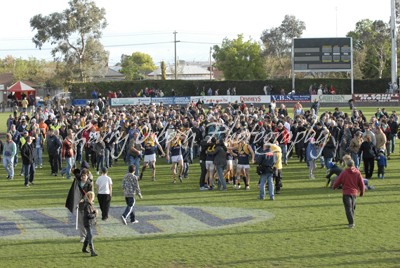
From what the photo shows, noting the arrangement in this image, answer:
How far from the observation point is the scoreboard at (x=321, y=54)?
174 ft

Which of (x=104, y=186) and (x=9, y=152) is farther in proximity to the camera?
(x=9, y=152)

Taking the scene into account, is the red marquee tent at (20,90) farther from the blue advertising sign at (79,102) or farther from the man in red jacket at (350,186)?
the man in red jacket at (350,186)

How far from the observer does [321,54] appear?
53.4 meters

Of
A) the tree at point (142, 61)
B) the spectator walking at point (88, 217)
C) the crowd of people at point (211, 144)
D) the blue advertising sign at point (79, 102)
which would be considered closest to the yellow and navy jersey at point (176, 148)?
the crowd of people at point (211, 144)

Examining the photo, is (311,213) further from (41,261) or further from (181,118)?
(181,118)

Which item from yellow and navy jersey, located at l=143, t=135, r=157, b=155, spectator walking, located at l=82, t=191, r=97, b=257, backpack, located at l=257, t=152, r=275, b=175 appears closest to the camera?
spectator walking, located at l=82, t=191, r=97, b=257

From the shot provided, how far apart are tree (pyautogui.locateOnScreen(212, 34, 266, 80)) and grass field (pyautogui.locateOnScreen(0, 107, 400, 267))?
70.7 meters

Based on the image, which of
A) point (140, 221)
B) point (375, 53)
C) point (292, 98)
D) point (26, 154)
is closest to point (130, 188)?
point (140, 221)

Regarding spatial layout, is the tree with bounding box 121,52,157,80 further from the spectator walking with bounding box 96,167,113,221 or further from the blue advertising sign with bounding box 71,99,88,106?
the spectator walking with bounding box 96,167,113,221

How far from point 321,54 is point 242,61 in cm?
3839

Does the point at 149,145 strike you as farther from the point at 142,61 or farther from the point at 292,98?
the point at 142,61

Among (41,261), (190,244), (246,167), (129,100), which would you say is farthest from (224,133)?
(129,100)

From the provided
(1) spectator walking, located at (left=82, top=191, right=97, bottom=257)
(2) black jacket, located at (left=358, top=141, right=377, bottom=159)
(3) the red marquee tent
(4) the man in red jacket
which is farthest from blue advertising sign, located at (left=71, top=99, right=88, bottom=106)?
(1) spectator walking, located at (left=82, top=191, right=97, bottom=257)

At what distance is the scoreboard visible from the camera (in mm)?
53125
